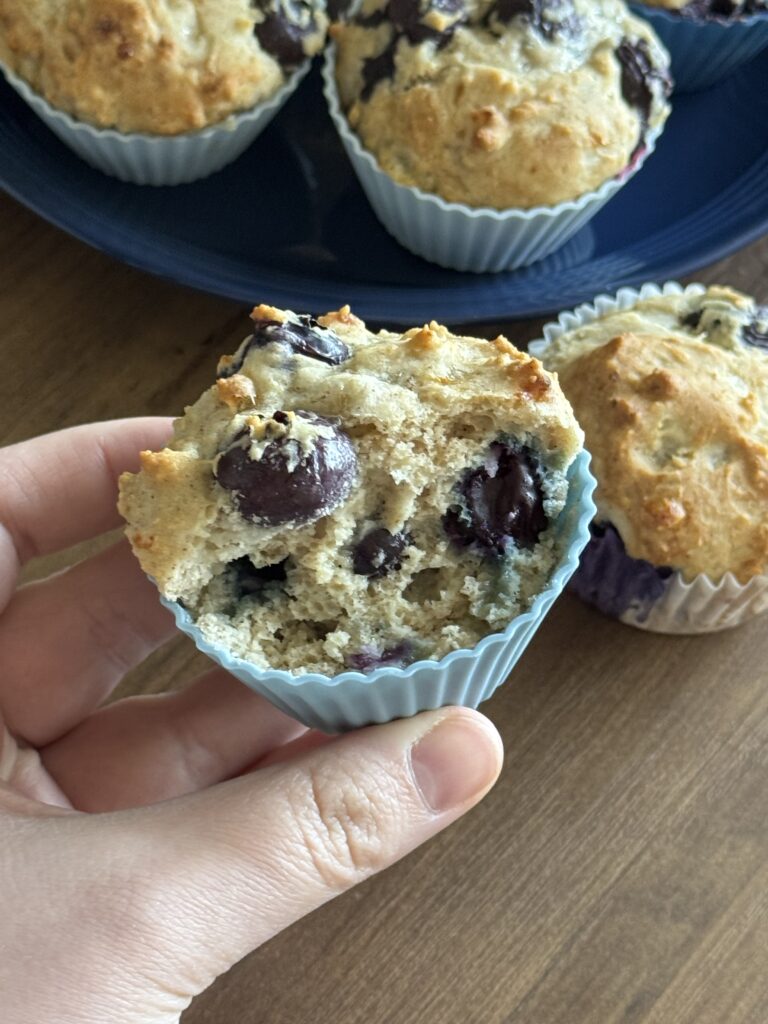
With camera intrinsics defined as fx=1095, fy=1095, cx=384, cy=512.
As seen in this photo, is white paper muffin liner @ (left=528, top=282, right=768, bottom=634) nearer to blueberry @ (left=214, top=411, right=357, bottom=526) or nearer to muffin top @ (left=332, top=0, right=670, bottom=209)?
muffin top @ (left=332, top=0, right=670, bottom=209)

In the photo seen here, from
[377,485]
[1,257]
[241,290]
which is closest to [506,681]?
[377,485]

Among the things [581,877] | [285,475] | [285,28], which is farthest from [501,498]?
[285,28]

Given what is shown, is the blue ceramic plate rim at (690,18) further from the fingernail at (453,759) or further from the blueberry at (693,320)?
the fingernail at (453,759)

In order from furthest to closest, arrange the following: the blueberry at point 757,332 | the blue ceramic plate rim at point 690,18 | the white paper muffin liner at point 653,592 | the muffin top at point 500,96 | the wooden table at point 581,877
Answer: the blue ceramic plate rim at point 690,18 < the muffin top at point 500,96 < the blueberry at point 757,332 < the white paper muffin liner at point 653,592 < the wooden table at point 581,877

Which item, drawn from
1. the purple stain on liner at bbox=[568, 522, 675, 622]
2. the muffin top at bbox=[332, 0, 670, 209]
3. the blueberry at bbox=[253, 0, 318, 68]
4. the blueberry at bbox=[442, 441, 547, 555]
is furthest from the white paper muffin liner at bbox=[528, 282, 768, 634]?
the blueberry at bbox=[253, 0, 318, 68]

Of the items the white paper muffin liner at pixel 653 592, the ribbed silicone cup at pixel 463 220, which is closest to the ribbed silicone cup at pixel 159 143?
the ribbed silicone cup at pixel 463 220

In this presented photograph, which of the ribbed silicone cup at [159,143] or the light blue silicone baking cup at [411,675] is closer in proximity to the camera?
the light blue silicone baking cup at [411,675]

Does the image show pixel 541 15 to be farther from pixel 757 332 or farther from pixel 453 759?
pixel 453 759
